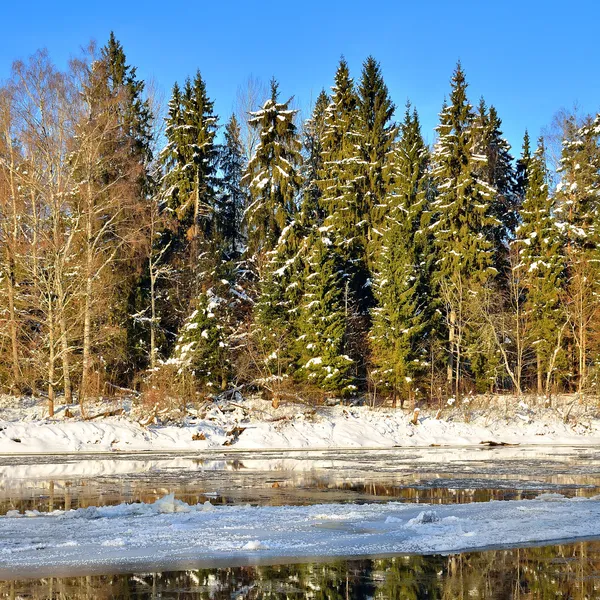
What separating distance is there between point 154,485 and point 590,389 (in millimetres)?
29171

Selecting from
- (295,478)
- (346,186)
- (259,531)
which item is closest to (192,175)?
(346,186)

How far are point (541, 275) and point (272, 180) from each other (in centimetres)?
1695

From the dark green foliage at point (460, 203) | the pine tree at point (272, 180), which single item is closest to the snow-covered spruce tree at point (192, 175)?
the pine tree at point (272, 180)

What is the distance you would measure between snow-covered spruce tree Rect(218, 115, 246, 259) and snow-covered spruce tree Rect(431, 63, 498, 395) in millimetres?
13754

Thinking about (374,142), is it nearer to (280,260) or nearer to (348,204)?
(348,204)

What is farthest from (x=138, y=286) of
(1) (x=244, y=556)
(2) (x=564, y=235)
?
(1) (x=244, y=556)

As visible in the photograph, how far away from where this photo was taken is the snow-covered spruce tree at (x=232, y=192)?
178 feet

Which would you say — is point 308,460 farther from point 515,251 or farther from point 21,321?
point 515,251

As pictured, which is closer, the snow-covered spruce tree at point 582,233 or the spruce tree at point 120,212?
the spruce tree at point 120,212

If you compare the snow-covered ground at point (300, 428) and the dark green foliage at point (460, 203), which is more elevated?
the dark green foliage at point (460, 203)

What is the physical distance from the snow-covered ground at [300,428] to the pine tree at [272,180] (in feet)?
44.4

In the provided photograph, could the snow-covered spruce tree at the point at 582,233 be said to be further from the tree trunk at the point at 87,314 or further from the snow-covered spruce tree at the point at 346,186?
the tree trunk at the point at 87,314

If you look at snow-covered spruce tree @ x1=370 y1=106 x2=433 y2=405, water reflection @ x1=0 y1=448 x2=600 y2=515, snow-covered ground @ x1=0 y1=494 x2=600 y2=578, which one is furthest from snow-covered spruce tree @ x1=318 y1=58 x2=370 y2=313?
snow-covered ground @ x1=0 y1=494 x2=600 y2=578

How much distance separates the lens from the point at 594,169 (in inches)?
2019
